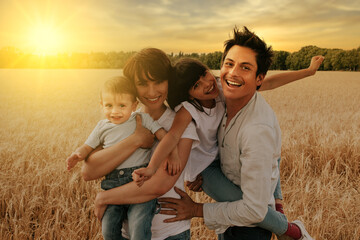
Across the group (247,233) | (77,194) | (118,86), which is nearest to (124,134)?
(118,86)

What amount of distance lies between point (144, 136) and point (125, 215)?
57cm

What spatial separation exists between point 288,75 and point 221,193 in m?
1.43

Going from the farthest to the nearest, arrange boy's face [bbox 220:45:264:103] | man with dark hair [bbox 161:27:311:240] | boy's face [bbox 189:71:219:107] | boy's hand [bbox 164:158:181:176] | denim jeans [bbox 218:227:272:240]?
boy's face [bbox 189:71:219:107] → denim jeans [bbox 218:227:272:240] → boy's face [bbox 220:45:264:103] → boy's hand [bbox 164:158:181:176] → man with dark hair [bbox 161:27:311:240]

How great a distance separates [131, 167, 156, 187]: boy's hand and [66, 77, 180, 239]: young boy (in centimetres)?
2

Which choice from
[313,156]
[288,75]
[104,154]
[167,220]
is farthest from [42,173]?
[313,156]

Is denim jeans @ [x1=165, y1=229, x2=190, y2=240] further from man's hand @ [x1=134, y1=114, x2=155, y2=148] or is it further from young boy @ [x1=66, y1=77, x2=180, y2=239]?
man's hand @ [x1=134, y1=114, x2=155, y2=148]

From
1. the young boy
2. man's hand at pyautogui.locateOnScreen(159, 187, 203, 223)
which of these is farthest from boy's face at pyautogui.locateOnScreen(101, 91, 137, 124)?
man's hand at pyautogui.locateOnScreen(159, 187, 203, 223)

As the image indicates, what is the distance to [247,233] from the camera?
2107 millimetres

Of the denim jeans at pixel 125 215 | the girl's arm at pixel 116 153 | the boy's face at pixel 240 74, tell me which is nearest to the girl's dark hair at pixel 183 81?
the boy's face at pixel 240 74

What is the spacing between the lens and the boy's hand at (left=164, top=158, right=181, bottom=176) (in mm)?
1850

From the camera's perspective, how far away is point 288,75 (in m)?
2.81

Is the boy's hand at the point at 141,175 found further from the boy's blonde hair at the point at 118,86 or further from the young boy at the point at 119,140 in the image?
the boy's blonde hair at the point at 118,86

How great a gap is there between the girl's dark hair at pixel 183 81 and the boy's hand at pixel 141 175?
0.56 m

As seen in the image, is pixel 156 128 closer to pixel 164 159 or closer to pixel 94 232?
pixel 164 159
